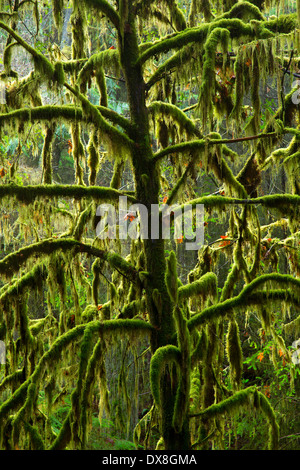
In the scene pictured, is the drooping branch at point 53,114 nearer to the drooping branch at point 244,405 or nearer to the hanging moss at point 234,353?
the hanging moss at point 234,353

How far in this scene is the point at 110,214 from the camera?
411cm

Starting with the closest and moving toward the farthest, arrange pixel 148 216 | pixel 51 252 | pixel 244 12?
pixel 51 252, pixel 148 216, pixel 244 12

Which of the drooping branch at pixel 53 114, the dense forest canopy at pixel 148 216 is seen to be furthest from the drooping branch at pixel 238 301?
the drooping branch at pixel 53 114

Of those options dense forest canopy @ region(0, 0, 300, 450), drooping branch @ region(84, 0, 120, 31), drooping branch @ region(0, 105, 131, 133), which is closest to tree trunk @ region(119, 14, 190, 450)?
dense forest canopy @ region(0, 0, 300, 450)

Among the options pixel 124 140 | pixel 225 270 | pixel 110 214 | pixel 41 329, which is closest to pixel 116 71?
pixel 124 140

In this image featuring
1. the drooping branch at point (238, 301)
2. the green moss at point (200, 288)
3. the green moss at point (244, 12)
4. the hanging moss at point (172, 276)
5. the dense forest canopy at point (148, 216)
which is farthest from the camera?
the green moss at point (244, 12)

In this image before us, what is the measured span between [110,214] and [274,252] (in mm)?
2121

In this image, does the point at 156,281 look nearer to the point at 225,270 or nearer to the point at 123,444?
the point at 123,444

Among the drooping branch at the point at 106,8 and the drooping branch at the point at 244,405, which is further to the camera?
the drooping branch at the point at 106,8

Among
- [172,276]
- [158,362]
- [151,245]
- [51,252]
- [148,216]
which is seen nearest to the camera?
[172,276]

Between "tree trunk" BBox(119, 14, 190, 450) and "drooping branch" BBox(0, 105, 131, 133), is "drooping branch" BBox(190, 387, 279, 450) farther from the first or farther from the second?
"drooping branch" BBox(0, 105, 131, 133)

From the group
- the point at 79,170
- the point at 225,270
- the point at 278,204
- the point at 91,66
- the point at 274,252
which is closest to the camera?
the point at 278,204

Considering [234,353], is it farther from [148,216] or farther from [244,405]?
[148,216]

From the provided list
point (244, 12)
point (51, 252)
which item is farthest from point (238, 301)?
point (244, 12)
